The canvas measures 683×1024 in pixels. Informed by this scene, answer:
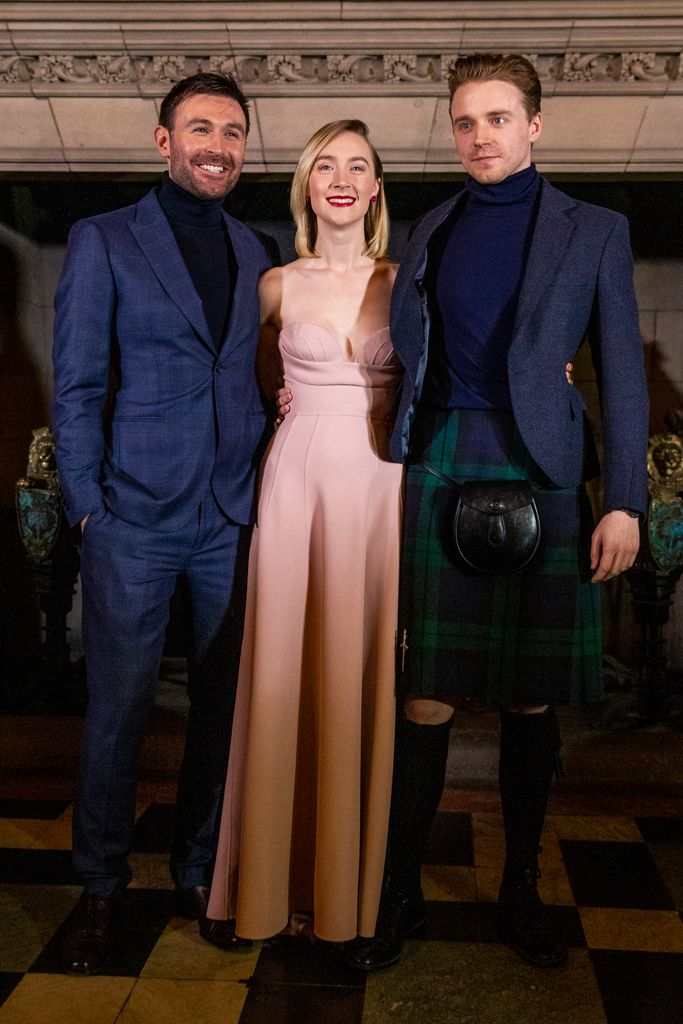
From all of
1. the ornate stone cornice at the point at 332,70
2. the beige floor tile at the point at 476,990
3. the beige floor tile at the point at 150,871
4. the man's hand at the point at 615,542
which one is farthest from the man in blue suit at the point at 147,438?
the ornate stone cornice at the point at 332,70

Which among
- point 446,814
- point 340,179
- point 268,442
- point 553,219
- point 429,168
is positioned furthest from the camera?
point 429,168

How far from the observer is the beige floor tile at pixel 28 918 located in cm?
182

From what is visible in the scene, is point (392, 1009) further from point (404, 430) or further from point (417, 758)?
point (404, 430)

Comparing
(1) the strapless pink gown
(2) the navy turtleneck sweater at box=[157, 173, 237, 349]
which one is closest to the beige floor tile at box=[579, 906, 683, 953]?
(1) the strapless pink gown

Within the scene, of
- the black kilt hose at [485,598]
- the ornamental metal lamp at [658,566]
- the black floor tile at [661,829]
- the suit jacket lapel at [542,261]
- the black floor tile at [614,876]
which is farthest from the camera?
the ornamental metal lamp at [658,566]

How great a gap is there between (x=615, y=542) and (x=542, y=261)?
20.2 inches

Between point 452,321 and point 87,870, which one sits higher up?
point 452,321

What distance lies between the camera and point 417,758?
1.84 m

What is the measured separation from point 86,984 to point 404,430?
1.18 metres

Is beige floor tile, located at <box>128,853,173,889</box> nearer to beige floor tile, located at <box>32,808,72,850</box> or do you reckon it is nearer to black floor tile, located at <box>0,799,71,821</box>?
beige floor tile, located at <box>32,808,72,850</box>

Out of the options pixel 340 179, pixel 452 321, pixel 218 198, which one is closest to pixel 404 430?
pixel 452 321

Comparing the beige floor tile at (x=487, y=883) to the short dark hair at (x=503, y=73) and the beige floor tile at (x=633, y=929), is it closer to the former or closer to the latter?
the beige floor tile at (x=633, y=929)

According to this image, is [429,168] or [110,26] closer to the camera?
[110,26]

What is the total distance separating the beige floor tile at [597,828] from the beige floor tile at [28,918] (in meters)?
1.21
